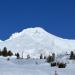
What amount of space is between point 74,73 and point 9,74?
5304 millimetres

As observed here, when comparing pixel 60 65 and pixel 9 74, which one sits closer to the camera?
pixel 9 74

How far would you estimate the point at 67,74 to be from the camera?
22016 millimetres

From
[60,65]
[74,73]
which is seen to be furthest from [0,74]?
[60,65]

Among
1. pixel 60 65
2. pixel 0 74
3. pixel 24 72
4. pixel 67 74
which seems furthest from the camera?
pixel 60 65

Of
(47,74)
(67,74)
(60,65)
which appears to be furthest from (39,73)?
(60,65)

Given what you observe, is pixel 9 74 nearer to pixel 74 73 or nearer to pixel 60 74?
pixel 60 74

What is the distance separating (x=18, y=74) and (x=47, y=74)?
197cm

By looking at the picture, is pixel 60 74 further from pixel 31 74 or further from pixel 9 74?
pixel 9 74

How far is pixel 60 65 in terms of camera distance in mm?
29297

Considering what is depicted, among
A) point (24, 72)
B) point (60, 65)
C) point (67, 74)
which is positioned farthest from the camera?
point (60, 65)

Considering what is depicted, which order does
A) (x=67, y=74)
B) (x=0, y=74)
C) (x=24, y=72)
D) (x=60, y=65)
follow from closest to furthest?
1. (x=0, y=74)
2. (x=24, y=72)
3. (x=67, y=74)
4. (x=60, y=65)

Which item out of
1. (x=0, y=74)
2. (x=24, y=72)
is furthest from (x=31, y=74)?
(x=0, y=74)

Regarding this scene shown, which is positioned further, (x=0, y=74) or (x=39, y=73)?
(x=39, y=73)

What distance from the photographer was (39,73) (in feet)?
68.3
